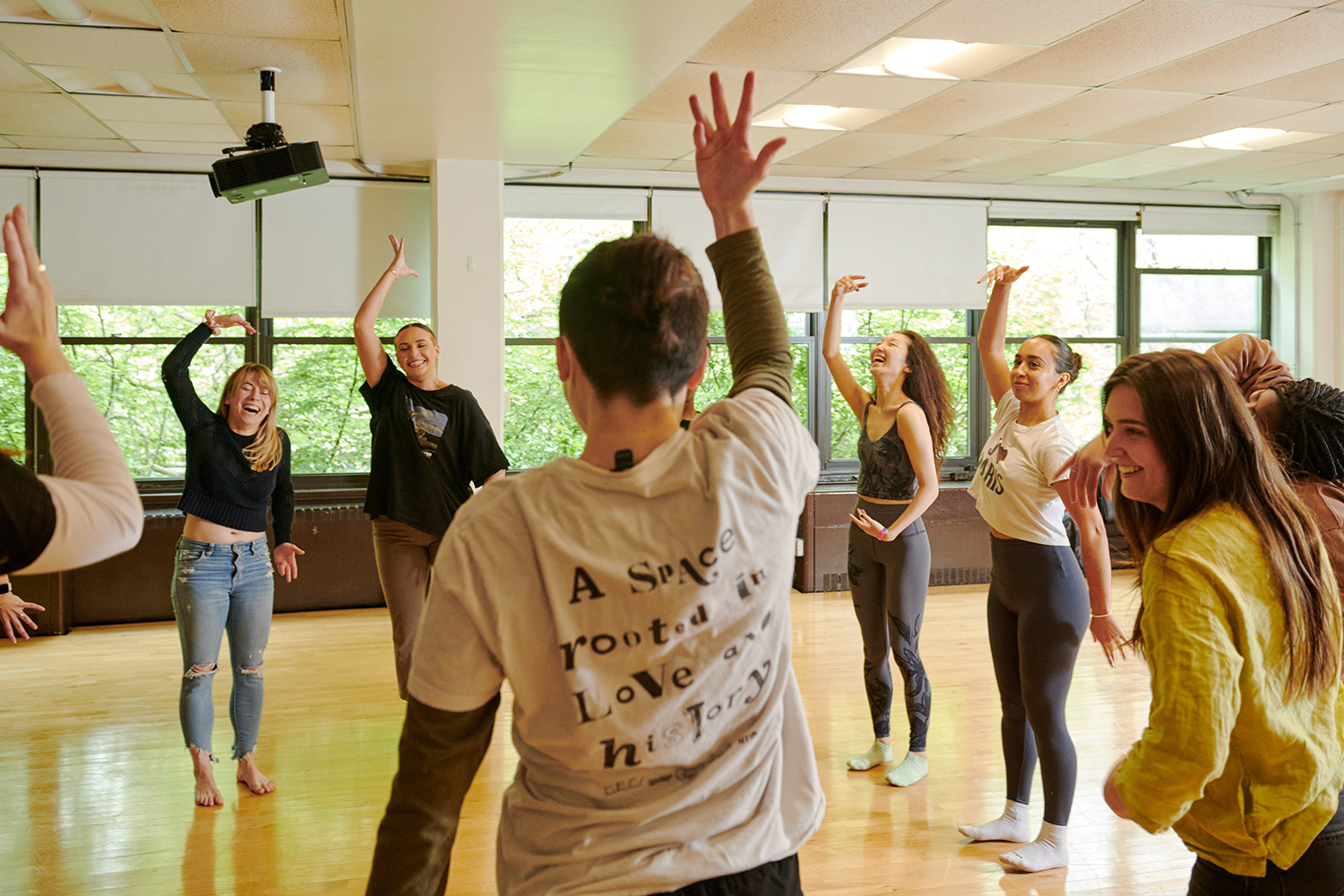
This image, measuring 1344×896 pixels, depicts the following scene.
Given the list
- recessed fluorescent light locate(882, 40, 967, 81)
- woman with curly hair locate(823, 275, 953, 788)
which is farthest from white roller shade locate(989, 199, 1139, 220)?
woman with curly hair locate(823, 275, 953, 788)

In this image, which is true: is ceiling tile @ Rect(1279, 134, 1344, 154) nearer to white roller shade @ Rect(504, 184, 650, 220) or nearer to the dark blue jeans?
white roller shade @ Rect(504, 184, 650, 220)

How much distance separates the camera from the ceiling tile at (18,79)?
169 inches

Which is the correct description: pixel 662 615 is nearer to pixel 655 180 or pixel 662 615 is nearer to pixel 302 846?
pixel 302 846

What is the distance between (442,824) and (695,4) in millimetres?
3083

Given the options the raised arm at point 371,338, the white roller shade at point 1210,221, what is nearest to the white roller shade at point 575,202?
the raised arm at point 371,338

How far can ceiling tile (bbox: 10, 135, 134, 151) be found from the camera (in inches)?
222

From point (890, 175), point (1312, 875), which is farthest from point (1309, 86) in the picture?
point (1312, 875)

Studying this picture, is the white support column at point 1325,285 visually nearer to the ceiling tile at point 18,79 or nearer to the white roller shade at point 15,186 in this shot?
the ceiling tile at point 18,79

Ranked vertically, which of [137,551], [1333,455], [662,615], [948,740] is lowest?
[948,740]

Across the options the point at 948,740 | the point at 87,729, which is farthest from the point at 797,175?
the point at 87,729

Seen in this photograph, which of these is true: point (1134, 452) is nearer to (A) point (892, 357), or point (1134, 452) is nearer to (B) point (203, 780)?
(A) point (892, 357)

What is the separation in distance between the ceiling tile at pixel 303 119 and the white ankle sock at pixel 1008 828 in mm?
4422

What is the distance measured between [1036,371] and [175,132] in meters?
4.91

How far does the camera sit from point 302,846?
2924mm
